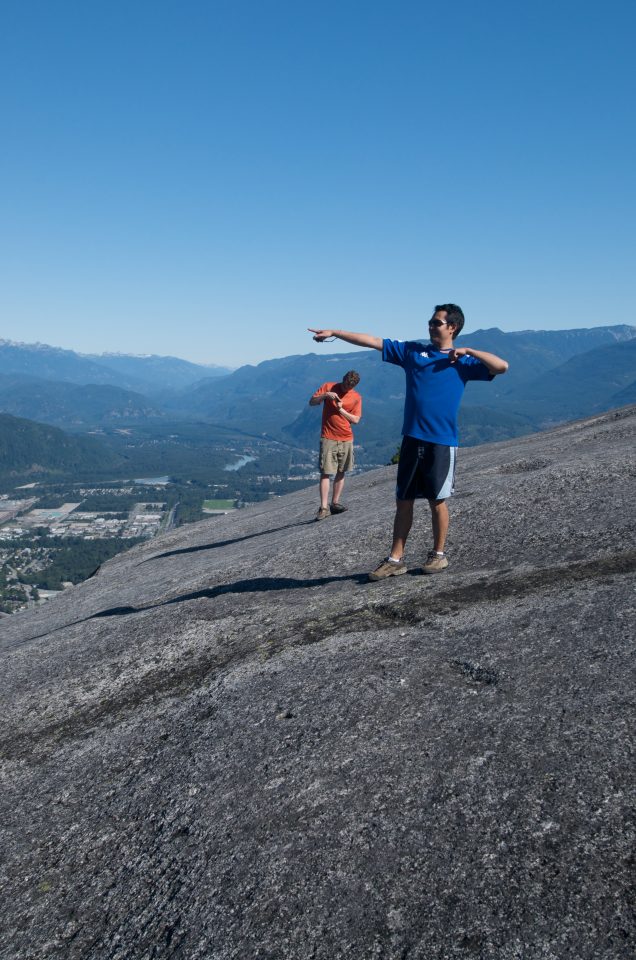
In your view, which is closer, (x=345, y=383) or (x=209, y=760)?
(x=209, y=760)

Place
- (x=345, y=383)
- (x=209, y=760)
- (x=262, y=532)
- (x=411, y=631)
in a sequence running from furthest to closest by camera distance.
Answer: (x=262, y=532)
(x=345, y=383)
(x=411, y=631)
(x=209, y=760)

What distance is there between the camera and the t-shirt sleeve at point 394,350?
875 cm

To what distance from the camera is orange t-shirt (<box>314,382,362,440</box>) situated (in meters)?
14.4

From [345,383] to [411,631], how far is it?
8.19 m

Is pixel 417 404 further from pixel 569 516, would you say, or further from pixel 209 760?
pixel 209 760

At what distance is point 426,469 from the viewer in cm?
869

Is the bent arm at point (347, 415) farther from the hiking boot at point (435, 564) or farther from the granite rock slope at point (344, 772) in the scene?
the hiking boot at point (435, 564)

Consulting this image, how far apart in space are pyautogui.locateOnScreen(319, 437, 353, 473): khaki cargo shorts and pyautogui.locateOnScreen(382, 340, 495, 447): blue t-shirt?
5.95m

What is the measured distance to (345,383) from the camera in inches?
568

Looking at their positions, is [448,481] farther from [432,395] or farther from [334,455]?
[334,455]

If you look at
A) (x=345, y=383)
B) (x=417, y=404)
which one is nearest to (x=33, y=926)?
(x=417, y=404)

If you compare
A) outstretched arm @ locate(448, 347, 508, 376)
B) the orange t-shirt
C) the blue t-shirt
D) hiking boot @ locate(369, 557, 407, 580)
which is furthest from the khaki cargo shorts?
outstretched arm @ locate(448, 347, 508, 376)

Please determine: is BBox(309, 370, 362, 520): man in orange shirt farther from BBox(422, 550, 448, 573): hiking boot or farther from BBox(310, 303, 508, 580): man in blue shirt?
BBox(422, 550, 448, 573): hiking boot

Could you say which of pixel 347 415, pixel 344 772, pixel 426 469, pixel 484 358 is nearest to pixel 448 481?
pixel 426 469
